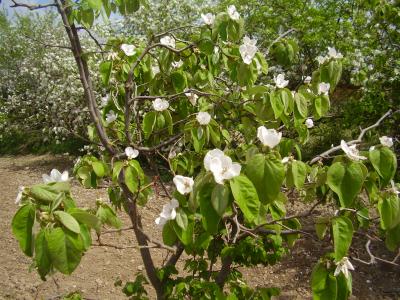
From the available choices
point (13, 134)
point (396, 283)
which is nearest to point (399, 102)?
point (396, 283)

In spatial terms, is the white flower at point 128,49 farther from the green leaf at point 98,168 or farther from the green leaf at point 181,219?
the green leaf at point 181,219

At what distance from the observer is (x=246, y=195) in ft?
3.22

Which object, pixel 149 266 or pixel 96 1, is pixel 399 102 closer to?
pixel 149 266

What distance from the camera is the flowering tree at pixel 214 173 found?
1.00 metres

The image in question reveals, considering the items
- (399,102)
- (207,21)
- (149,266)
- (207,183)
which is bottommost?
(399,102)

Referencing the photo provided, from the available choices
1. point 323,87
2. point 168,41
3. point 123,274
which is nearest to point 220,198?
point 323,87

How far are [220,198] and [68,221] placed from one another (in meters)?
0.35

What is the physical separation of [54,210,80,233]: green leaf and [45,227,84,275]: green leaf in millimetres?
22

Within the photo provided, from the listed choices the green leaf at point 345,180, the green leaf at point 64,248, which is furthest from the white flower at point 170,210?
the green leaf at point 345,180

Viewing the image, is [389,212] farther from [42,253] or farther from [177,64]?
[177,64]

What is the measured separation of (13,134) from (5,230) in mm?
5947

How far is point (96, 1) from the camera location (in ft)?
4.80

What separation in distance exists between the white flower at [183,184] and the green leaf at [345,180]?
39cm

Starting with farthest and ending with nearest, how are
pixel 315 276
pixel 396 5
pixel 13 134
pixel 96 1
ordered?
pixel 13 134, pixel 396 5, pixel 96 1, pixel 315 276
